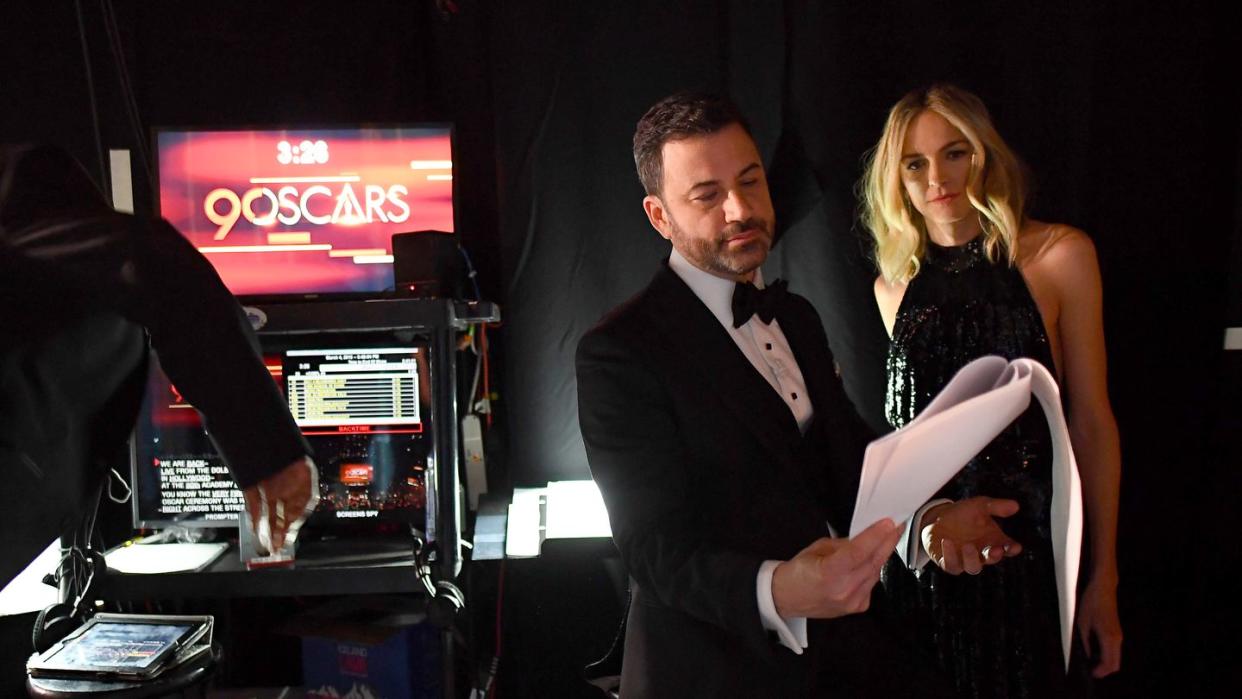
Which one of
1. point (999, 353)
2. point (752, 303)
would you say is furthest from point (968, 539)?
point (999, 353)

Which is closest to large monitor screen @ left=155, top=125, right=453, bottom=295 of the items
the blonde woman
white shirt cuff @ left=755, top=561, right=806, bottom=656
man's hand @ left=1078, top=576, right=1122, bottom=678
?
the blonde woman

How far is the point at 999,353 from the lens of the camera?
1860 millimetres

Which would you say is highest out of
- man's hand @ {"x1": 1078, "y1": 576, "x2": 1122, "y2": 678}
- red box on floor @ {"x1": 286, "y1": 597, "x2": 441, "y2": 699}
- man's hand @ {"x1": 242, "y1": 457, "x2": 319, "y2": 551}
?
man's hand @ {"x1": 242, "y1": 457, "x2": 319, "y2": 551}

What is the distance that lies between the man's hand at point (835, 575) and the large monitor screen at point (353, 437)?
4.29 ft

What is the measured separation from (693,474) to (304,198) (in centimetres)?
156

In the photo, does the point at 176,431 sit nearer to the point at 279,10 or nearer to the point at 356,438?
the point at 356,438

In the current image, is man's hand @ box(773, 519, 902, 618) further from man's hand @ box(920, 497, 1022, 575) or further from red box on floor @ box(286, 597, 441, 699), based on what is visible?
red box on floor @ box(286, 597, 441, 699)

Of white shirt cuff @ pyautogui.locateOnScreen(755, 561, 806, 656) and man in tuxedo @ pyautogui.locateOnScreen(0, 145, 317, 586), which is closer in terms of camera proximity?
man in tuxedo @ pyautogui.locateOnScreen(0, 145, 317, 586)

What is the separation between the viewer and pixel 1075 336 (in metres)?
1.91

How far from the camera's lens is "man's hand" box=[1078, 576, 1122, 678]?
75.2 inches

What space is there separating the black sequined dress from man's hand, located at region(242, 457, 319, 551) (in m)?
1.36

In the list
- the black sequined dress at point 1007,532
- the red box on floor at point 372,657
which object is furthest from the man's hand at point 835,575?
the red box on floor at point 372,657

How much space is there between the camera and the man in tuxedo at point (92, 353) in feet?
2.77

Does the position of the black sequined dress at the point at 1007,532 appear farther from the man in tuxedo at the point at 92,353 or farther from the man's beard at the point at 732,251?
the man in tuxedo at the point at 92,353
